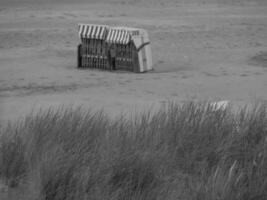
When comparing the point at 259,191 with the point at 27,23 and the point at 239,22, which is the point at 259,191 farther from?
the point at 239,22

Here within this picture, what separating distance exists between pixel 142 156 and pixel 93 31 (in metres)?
10.8

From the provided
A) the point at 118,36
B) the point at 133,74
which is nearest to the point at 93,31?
the point at 118,36

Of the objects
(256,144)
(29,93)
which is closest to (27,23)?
(29,93)

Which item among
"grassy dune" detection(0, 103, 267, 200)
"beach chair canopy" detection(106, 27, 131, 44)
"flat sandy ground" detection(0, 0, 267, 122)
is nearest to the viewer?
"grassy dune" detection(0, 103, 267, 200)

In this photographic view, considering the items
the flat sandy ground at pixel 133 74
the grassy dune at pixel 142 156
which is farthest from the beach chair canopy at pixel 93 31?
the grassy dune at pixel 142 156

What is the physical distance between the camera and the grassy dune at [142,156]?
23.9 feet

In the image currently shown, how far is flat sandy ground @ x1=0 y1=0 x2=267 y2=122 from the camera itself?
1495cm

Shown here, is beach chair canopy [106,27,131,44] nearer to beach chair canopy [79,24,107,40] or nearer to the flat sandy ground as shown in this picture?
beach chair canopy [79,24,107,40]

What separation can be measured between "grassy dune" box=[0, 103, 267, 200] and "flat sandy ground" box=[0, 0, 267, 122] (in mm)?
3991

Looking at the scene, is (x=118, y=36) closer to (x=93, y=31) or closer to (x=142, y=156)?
(x=93, y=31)

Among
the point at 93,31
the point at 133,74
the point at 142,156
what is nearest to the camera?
the point at 142,156

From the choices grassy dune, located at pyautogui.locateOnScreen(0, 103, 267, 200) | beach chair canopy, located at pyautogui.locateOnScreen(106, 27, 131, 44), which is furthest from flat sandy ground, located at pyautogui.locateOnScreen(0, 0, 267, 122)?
grassy dune, located at pyautogui.locateOnScreen(0, 103, 267, 200)

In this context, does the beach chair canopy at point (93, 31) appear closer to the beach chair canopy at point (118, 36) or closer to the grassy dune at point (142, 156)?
the beach chair canopy at point (118, 36)

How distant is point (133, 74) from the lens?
17.8 m
